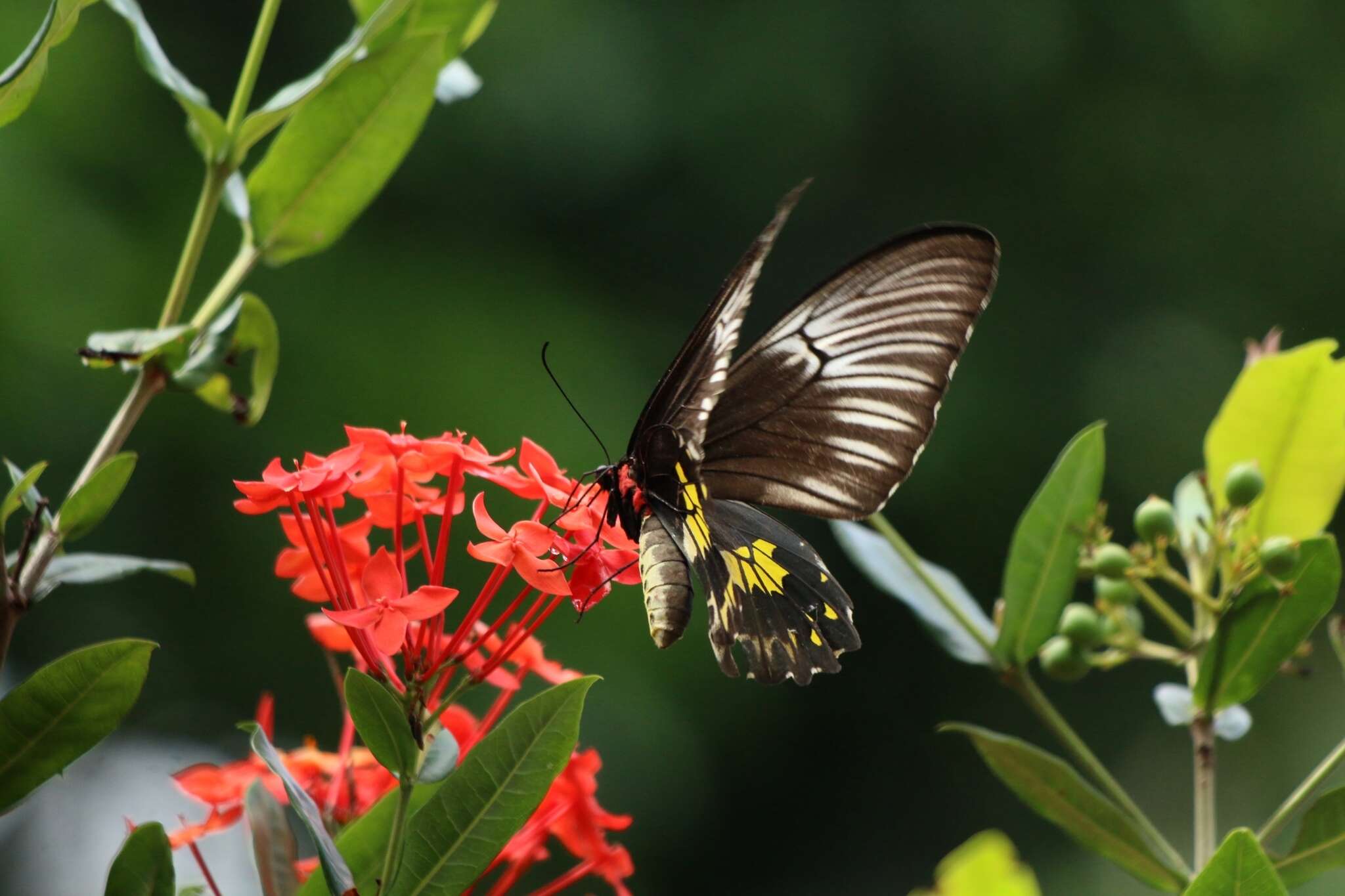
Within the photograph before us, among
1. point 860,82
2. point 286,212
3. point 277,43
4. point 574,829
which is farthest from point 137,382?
point 860,82

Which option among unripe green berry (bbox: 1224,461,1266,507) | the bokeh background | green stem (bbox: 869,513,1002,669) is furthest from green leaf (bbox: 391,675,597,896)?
the bokeh background

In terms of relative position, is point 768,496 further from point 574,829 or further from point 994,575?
point 994,575

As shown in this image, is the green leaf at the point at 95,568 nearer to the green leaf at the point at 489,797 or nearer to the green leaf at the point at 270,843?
the green leaf at the point at 270,843

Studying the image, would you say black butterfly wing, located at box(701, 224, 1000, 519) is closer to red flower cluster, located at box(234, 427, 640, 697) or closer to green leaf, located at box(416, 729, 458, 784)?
red flower cluster, located at box(234, 427, 640, 697)

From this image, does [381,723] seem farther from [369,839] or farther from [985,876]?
[985,876]

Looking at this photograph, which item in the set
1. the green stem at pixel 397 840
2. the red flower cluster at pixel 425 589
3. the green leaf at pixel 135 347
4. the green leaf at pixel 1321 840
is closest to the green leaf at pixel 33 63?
the green leaf at pixel 135 347

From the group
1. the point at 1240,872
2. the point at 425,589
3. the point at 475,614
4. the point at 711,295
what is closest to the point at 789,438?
the point at 475,614

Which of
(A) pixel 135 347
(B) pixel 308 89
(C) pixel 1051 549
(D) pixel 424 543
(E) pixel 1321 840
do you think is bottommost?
(E) pixel 1321 840
